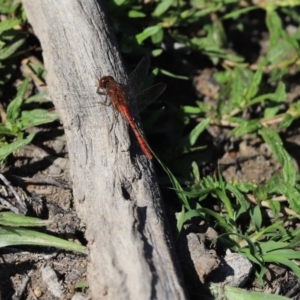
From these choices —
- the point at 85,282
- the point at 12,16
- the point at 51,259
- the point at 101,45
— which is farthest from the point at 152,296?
the point at 12,16

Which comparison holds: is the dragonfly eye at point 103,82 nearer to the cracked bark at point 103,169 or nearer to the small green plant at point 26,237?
the cracked bark at point 103,169

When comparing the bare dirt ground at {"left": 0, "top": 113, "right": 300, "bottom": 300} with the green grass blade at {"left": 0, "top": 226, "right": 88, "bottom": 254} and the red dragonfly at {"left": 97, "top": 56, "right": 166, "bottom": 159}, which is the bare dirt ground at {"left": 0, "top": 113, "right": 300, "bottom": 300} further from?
the red dragonfly at {"left": 97, "top": 56, "right": 166, "bottom": 159}

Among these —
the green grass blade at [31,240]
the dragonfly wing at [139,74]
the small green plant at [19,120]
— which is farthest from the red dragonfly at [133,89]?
the green grass blade at [31,240]

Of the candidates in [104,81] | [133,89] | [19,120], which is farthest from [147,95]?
[19,120]

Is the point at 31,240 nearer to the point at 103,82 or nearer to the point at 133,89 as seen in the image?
the point at 103,82

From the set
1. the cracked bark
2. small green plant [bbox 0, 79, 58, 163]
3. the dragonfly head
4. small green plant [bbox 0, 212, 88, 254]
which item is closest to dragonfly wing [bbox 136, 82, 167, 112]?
the cracked bark

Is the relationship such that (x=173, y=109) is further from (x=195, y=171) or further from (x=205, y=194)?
(x=205, y=194)
